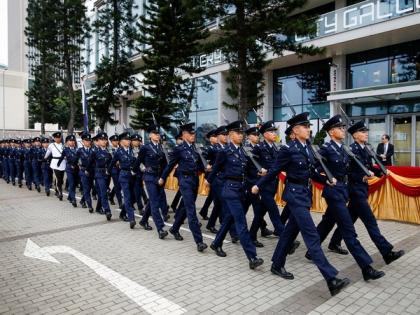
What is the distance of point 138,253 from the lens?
6059 mm

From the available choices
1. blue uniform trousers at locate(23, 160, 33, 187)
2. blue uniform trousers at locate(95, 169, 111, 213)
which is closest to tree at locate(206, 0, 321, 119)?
blue uniform trousers at locate(95, 169, 111, 213)

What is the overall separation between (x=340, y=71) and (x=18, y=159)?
47.5 ft

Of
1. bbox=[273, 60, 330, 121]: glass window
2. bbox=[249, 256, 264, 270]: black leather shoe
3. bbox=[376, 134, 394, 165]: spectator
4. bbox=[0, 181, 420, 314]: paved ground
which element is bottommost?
bbox=[0, 181, 420, 314]: paved ground

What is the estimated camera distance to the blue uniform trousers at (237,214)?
5.20 metres

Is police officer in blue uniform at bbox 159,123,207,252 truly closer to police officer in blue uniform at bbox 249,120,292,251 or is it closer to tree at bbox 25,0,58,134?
police officer in blue uniform at bbox 249,120,292,251

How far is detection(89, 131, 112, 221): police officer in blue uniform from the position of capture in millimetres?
8805

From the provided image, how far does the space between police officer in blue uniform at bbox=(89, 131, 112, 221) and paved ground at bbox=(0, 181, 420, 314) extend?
141 centimetres

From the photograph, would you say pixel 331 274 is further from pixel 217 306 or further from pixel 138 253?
pixel 138 253

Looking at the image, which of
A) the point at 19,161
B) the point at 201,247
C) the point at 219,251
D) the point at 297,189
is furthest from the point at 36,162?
the point at 297,189

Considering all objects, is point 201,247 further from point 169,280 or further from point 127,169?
point 127,169

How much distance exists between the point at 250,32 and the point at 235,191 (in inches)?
334

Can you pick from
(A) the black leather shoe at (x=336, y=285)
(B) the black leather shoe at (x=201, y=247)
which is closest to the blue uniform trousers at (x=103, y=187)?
(B) the black leather shoe at (x=201, y=247)

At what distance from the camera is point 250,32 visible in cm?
1265

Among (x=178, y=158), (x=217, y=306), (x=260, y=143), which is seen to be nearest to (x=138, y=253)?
(x=178, y=158)
